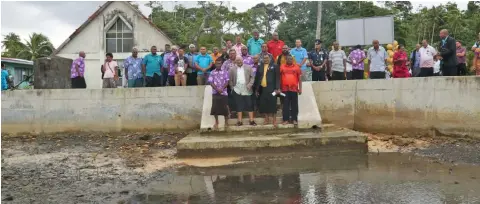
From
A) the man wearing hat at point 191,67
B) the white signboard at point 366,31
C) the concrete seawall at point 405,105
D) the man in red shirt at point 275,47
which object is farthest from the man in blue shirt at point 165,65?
A: the white signboard at point 366,31

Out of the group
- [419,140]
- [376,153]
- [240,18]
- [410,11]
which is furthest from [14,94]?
[410,11]

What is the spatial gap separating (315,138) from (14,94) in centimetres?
789

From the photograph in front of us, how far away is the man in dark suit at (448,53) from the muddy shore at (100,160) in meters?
1.73

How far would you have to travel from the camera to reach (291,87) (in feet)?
30.2

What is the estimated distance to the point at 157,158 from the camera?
8172 millimetres

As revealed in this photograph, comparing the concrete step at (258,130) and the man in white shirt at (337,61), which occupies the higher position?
the man in white shirt at (337,61)

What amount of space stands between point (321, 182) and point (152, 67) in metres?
6.63

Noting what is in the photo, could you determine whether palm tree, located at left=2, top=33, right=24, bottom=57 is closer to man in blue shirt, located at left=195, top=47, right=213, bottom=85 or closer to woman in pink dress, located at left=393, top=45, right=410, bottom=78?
man in blue shirt, located at left=195, top=47, right=213, bottom=85

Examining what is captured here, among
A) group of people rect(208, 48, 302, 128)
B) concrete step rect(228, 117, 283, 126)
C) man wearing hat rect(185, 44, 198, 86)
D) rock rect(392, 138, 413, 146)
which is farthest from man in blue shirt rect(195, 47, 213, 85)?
rock rect(392, 138, 413, 146)

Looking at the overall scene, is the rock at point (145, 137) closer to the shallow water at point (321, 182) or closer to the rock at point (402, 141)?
the shallow water at point (321, 182)

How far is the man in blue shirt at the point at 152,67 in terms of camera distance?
452 inches

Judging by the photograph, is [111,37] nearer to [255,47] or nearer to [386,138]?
[255,47]

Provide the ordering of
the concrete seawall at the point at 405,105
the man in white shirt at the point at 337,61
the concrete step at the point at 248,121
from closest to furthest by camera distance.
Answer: the concrete seawall at the point at 405,105, the concrete step at the point at 248,121, the man in white shirt at the point at 337,61

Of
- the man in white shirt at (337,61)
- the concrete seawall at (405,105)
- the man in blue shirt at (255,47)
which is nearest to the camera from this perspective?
the concrete seawall at (405,105)
